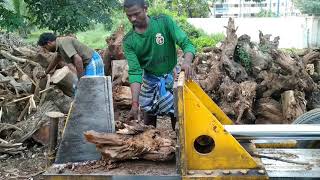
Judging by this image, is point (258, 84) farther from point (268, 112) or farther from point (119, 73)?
point (119, 73)

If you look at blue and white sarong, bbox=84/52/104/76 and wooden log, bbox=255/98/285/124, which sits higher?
blue and white sarong, bbox=84/52/104/76

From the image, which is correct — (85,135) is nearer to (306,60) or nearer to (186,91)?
(186,91)

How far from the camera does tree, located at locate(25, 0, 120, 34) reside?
289 inches

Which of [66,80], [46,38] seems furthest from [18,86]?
[46,38]

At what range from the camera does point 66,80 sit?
21.4 ft

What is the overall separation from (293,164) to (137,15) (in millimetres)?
1737

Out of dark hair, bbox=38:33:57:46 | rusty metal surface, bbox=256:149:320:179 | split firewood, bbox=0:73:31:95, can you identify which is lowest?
split firewood, bbox=0:73:31:95

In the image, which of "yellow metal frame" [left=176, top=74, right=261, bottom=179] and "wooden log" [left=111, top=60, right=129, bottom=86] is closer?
"yellow metal frame" [left=176, top=74, right=261, bottom=179]

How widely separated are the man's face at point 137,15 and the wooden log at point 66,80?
119 inches

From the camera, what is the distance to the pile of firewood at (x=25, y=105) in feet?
19.2

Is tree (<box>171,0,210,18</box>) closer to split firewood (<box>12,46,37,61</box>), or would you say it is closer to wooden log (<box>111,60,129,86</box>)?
split firewood (<box>12,46,37,61</box>)

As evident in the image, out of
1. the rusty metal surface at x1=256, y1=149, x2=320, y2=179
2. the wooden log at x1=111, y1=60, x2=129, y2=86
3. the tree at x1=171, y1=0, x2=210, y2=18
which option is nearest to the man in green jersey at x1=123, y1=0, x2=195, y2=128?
the rusty metal surface at x1=256, y1=149, x2=320, y2=179

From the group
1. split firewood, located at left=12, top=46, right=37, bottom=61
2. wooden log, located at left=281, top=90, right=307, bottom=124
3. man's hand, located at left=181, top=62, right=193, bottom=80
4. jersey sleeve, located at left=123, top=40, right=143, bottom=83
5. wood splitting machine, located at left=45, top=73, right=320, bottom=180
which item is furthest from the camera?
split firewood, located at left=12, top=46, right=37, bottom=61

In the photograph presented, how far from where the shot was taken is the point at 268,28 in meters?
24.8
